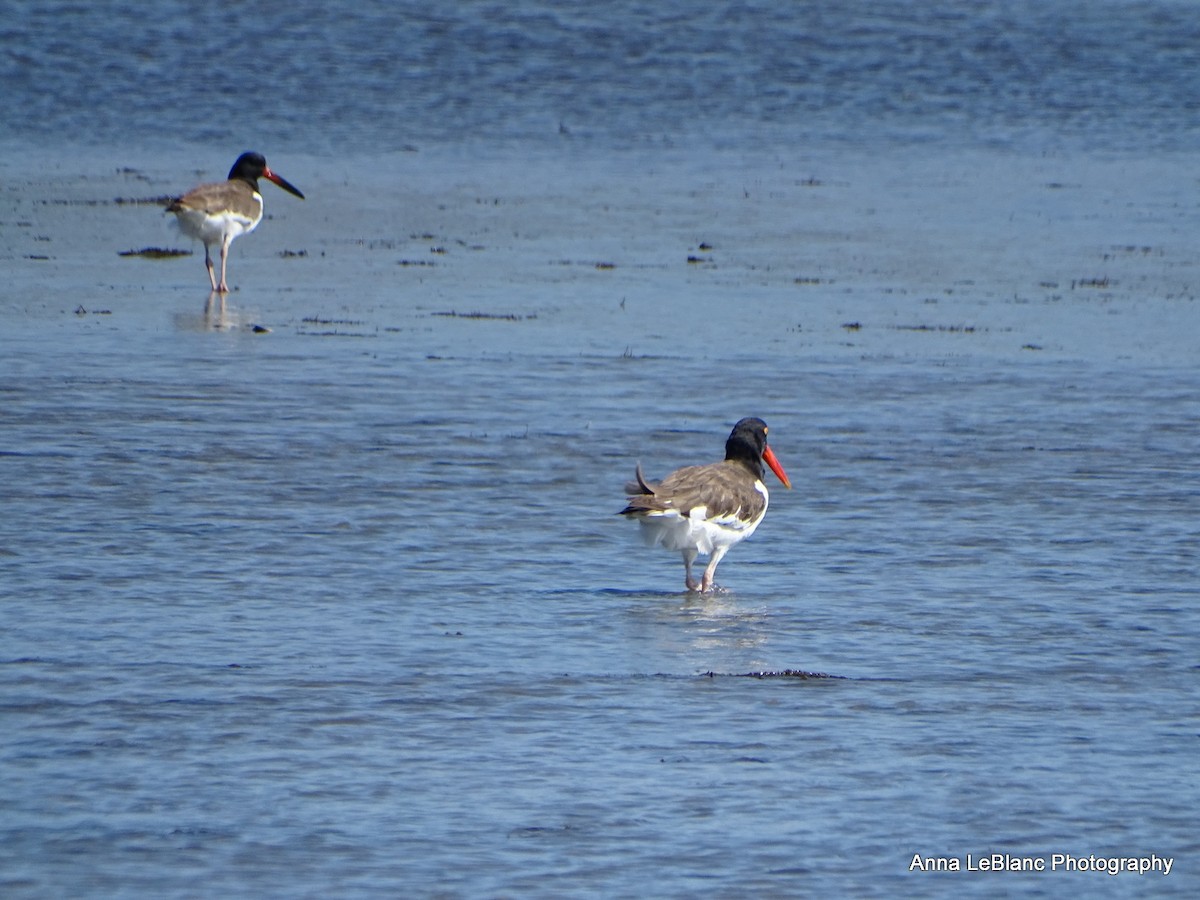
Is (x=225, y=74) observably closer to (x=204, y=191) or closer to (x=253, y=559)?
(x=204, y=191)

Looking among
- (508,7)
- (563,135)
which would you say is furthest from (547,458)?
(508,7)

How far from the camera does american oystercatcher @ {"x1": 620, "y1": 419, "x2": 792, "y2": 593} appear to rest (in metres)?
10.8

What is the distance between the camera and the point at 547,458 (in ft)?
45.2

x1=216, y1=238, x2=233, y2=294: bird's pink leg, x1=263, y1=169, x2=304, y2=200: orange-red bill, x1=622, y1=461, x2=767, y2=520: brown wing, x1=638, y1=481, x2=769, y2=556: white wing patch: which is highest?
x1=263, y1=169, x2=304, y2=200: orange-red bill

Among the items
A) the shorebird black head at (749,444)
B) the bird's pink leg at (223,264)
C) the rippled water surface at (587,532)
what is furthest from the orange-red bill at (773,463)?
the bird's pink leg at (223,264)

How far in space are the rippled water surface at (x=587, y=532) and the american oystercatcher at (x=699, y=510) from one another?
297 millimetres

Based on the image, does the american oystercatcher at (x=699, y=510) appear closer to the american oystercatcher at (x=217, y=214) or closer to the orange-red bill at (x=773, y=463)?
the orange-red bill at (x=773, y=463)

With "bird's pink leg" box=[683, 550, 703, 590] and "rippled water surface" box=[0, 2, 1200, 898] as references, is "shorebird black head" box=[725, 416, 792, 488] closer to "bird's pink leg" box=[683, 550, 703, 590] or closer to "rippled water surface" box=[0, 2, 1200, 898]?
"rippled water surface" box=[0, 2, 1200, 898]

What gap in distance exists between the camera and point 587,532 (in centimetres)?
1215

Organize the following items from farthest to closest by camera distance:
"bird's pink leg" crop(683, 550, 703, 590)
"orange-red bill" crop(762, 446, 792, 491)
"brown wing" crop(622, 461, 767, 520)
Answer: "orange-red bill" crop(762, 446, 792, 491)
"bird's pink leg" crop(683, 550, 703, 590)
"brown wing" crop(622, 461, 767, 520)

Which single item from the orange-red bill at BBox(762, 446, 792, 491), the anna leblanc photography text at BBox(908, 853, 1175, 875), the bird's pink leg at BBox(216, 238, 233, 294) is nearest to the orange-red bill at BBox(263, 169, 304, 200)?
the bird's pink leg at BBox(216, 238, 233, 294)

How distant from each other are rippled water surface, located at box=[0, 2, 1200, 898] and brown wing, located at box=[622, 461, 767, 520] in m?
0.44

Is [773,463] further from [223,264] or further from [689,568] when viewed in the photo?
[223,264]

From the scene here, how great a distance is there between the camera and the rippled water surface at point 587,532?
25.1 ft
